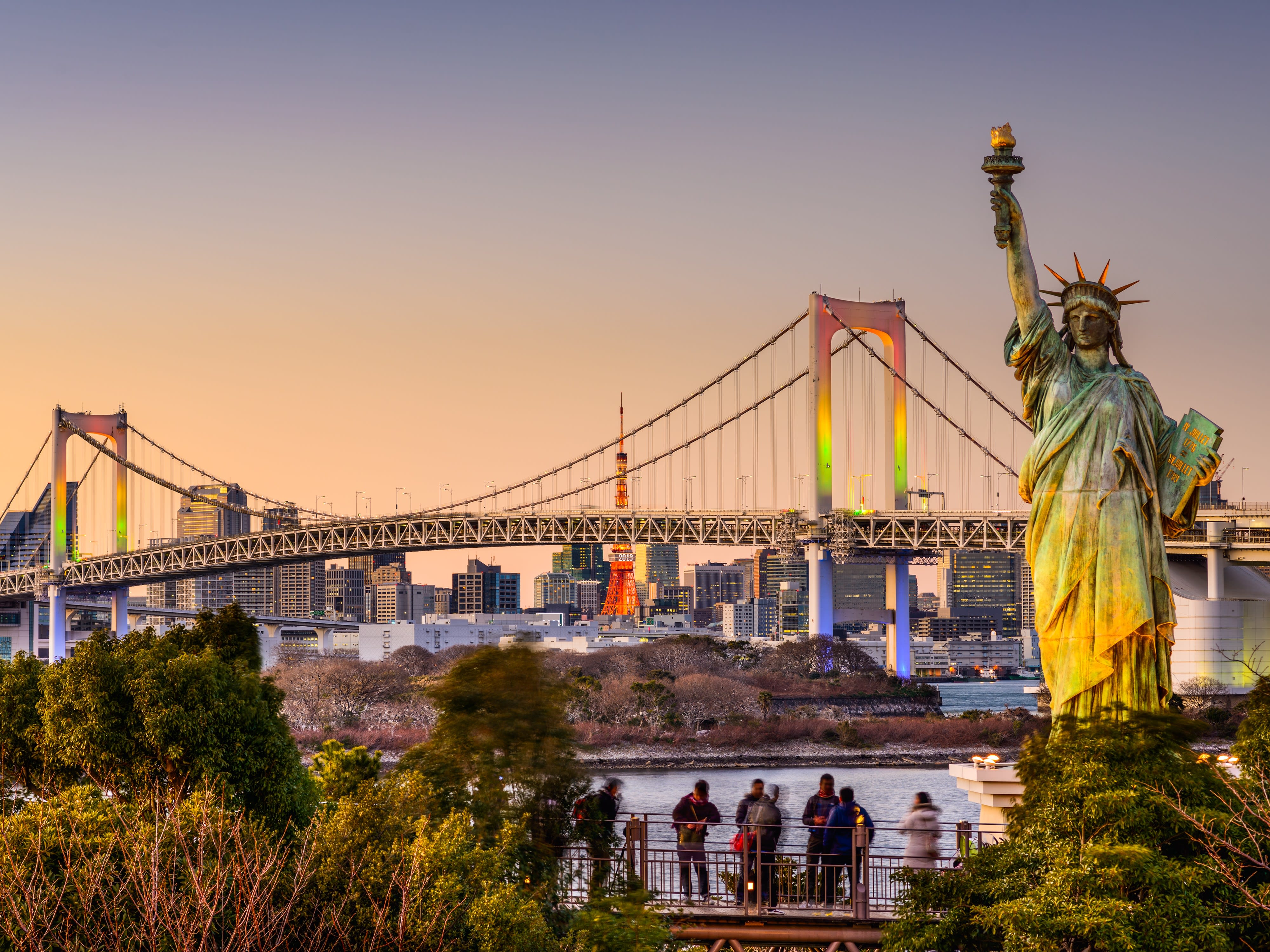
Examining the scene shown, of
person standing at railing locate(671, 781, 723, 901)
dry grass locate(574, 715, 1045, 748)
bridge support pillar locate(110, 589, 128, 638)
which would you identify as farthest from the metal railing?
bridge support pillar locate(110, 589, 128, 638)

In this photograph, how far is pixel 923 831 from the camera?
35.3 feet

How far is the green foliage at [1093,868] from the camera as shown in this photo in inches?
309

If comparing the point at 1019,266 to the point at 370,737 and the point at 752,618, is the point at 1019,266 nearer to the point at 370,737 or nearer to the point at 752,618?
Answer: the point at 370,737

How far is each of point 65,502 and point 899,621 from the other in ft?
119

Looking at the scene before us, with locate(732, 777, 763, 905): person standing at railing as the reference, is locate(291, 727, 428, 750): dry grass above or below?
below

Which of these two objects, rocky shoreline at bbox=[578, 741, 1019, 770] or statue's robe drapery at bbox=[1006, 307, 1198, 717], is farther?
rocky shoreline at bbox=[578, 741, 1019, 770]

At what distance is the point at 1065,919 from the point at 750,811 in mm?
4286

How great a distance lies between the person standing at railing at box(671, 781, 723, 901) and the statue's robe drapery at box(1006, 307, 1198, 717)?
9.32 feet

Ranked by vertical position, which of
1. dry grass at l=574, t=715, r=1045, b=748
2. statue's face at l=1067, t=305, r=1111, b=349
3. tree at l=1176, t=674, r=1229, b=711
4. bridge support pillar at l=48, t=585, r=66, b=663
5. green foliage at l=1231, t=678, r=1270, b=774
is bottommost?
dry grass at l=574, t=715, r=1045, b=748

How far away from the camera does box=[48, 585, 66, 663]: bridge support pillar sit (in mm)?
65875

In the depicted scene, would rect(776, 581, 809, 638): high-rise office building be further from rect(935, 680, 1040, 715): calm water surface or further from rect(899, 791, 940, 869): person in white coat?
rect(899, 791, 940, 869): person in white coat

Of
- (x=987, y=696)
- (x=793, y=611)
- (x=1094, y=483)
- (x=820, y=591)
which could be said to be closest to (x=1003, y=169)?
(x=1094, y=483)

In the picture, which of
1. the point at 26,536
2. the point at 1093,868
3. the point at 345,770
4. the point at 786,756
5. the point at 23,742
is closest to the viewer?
the point at 1093,868

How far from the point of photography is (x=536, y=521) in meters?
62.2
